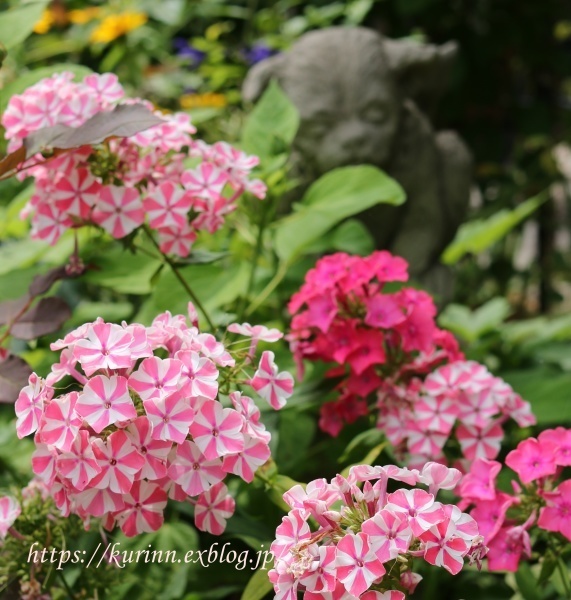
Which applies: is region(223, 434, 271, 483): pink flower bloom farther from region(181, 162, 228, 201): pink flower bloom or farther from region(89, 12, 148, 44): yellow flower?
region(89, 12, 148, 44): yellow flower

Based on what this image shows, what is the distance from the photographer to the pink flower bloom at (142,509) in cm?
63

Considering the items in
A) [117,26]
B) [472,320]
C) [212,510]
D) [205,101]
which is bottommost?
[472,320]

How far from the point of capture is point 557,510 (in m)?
0.70

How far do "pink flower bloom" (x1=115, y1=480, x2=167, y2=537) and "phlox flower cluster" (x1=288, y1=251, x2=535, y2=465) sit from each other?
0.88 ft

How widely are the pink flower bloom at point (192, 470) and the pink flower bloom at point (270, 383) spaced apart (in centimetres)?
9

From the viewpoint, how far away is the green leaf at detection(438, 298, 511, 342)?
1.49 m

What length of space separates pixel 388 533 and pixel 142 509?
0.20 meters

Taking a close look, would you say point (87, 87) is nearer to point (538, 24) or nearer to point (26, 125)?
point (26, 125)

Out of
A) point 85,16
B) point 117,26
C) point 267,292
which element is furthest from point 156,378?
point 85,16

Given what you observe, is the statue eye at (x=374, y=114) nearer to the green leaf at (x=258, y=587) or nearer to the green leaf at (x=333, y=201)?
the green leaf at (x=333, y=201)

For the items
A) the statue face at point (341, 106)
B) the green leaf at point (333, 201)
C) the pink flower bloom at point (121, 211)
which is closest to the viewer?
the pink flower bloom at point (121, 211)

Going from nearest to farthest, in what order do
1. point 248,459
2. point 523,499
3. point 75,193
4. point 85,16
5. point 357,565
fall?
point 357,565
point 248,459
point 523,499
point 75,193
point 85,16

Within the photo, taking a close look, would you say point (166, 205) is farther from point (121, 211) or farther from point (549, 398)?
point (549, 398)

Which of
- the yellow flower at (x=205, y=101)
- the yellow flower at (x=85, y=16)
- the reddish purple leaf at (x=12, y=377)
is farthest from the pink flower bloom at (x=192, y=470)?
the yellow flower at (x=85, y=16)
